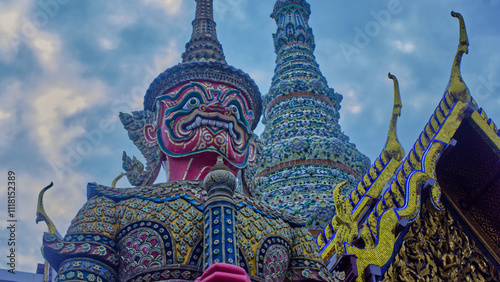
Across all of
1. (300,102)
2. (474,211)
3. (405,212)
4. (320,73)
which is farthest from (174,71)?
(320,73)

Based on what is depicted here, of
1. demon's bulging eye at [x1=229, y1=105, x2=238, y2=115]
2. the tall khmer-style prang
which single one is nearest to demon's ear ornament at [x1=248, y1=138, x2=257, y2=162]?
the tall khmer-style prang

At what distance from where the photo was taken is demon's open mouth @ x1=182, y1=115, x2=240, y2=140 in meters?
3.96

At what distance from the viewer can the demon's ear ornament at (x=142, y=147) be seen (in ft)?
13.4

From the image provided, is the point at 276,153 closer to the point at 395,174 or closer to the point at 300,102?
the point at 300,102

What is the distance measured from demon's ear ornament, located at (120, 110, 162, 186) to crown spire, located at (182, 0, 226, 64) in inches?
25.3

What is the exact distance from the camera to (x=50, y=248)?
10.3ft

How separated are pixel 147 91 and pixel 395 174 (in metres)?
2.36

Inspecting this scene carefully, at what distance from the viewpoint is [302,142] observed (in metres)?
9.70

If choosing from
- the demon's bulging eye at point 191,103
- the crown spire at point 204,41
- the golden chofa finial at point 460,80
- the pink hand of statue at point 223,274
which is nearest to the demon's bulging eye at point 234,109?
the demon's bulging eye at point 191,103

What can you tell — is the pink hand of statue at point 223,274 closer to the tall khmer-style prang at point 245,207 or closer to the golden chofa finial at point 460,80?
the tall khmer-style prang at point 245,207

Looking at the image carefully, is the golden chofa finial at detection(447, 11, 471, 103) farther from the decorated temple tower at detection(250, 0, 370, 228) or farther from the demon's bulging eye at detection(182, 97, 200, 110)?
the decorated temple tower at detection(250, 0, 370, 228)

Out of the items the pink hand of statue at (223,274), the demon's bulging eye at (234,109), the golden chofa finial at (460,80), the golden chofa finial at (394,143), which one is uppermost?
the golden chofa finial at (460,80)

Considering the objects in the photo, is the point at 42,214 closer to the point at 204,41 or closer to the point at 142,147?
the point at 142,147

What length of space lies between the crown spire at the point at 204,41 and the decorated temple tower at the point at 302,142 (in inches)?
128
